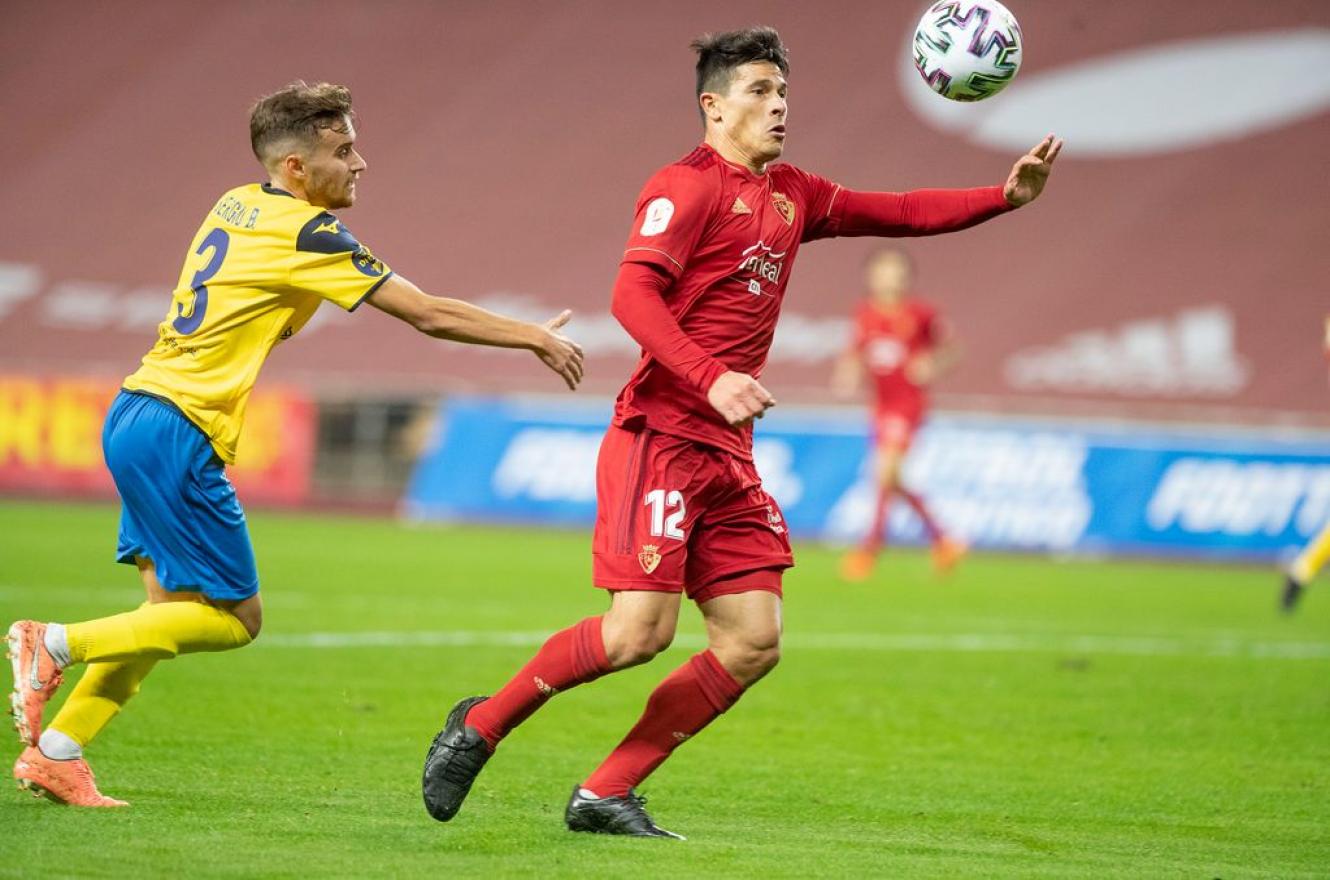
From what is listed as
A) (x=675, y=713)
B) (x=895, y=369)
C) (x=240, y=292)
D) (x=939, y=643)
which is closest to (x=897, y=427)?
(x=895, y=369)

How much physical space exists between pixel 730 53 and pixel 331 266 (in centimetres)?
138

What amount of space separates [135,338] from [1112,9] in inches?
556

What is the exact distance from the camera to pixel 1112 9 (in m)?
25.8

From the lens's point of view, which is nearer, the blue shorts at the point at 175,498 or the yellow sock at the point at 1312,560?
the blue shorts at the point at 175,498

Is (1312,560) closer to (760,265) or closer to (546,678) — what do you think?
(760,265)

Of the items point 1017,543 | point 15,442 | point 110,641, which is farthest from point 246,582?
point 15,442

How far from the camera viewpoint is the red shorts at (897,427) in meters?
16.5

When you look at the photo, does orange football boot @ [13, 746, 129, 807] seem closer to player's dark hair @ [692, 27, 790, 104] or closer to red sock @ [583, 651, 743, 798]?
red sock @ [583, 651, 743, 798]

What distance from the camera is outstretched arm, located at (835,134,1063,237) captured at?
6.10 m

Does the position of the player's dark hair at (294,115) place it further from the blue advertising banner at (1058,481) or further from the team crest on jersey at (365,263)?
the blue advertising banner at (1058,481)

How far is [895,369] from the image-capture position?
1664 cm

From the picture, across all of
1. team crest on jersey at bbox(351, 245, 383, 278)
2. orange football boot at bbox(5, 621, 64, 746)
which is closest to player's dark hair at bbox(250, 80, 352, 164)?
team crest on jersey at bbox(351, 245, 383, 278)

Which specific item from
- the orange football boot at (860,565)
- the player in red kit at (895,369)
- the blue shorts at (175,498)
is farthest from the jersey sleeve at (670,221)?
the player in red kit at (895,369)

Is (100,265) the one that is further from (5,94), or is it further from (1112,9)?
(1112,9)
